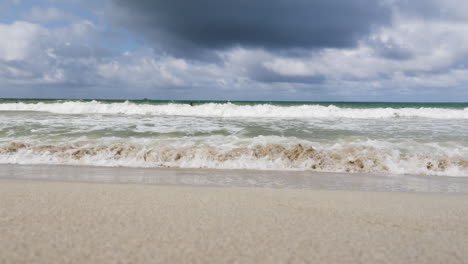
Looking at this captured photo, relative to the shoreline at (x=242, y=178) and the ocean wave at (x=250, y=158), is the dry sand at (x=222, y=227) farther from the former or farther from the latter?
the ocean wave at (x=250, y=158)

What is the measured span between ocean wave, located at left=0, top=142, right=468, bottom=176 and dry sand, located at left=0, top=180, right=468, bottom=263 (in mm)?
2703

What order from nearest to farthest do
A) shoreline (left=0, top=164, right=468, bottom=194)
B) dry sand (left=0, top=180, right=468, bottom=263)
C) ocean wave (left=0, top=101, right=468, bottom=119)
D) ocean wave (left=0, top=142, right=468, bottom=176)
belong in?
dry sand (left=0, top=180, right=468, bottom=263) → shoreline (left=0, top=164, right=468, bottom=194) → ocean wave (left=0, top=142, right=468, bottom=176) → ocean wave (left=0, top=101, right=468, bottom=119)

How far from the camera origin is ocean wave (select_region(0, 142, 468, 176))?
20.9 ft

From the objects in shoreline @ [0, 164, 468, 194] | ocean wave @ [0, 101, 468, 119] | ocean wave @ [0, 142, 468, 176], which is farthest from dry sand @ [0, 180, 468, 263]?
ocean wave @ [0, 101, 468, 119]

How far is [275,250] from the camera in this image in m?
2.03

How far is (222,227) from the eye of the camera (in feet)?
8.06

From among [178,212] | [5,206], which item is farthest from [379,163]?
[5,206]

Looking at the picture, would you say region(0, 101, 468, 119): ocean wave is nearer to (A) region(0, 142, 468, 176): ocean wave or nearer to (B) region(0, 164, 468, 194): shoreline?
(A) region(0, 142, 468, 176): ocean wave

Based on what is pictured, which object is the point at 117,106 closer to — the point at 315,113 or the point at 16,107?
the point at 16,107

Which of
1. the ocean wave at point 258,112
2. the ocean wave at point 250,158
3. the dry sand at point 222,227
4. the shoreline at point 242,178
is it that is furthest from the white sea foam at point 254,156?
the ocean wave at point 258,112

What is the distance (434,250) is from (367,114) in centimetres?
2181

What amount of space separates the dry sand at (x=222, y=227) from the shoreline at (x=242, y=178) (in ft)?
3.42

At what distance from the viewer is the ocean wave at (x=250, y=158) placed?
637cm

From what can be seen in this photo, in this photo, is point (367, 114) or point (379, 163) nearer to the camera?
point (379, 163)
